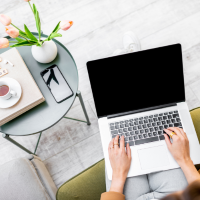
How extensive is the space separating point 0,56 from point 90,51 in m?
0.74

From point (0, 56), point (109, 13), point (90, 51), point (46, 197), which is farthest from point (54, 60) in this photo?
point (109, 13)

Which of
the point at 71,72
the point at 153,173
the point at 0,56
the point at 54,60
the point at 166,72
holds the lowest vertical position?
the point at 153,173

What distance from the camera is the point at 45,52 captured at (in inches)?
37.3

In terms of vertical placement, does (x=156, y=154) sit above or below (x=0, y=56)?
below

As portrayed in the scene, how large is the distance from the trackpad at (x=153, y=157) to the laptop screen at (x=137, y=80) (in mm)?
214

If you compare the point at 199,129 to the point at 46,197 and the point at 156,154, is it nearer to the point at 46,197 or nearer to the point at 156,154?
the point at 156,154

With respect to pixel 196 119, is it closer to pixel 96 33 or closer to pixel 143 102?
pixel 143 102

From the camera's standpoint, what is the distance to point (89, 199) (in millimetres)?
917

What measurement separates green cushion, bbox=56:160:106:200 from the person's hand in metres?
0.12

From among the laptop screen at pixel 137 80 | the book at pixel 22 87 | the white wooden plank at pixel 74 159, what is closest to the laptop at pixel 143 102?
the laptop screen at pixel 137 80

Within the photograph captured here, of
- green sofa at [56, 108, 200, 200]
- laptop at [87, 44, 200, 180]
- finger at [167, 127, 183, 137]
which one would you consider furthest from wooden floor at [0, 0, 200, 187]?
finger at [167, 127, 183, 137]

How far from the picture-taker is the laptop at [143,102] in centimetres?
85

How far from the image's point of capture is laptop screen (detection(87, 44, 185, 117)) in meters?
0.84

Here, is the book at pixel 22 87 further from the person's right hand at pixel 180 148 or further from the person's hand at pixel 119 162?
the person's right hand at pixel 180 148
